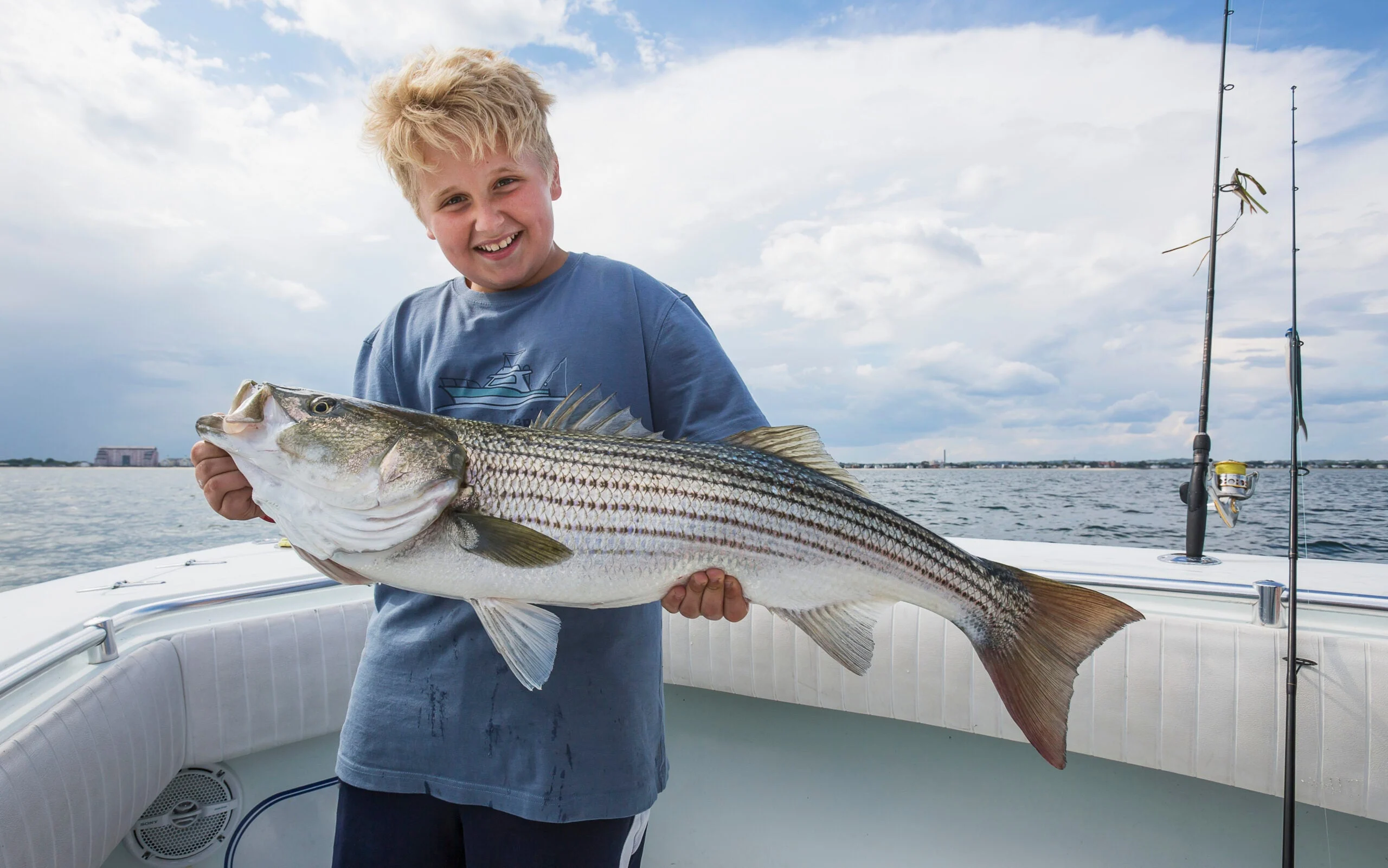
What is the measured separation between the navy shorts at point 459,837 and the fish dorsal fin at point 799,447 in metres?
1.10

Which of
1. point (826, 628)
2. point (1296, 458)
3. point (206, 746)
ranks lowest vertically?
point (206, 746)

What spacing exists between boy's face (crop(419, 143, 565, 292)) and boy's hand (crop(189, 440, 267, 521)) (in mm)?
865

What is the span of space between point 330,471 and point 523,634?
647 mm

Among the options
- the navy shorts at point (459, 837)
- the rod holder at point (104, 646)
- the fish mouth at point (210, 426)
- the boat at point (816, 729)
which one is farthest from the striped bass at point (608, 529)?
the rod holder at point (104, 646)

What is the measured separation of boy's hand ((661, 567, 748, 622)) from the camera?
2.05 meters

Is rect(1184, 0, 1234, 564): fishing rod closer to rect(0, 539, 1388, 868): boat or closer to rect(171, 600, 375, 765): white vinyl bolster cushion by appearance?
rect(0, 539, 1388, 868): boat

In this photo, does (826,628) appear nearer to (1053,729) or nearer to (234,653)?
(1053,729)

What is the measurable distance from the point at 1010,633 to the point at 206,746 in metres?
3.22

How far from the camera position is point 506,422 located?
2271 mm

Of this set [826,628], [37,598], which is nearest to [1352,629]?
[826,628]

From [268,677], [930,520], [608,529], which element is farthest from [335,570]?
[930,520]

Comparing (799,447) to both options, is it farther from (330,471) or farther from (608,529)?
(330,471)

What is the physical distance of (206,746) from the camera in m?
3.12

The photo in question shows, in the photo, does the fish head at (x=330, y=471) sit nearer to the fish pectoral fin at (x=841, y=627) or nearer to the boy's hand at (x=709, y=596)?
the boy's hand at (x=709, y=596)
